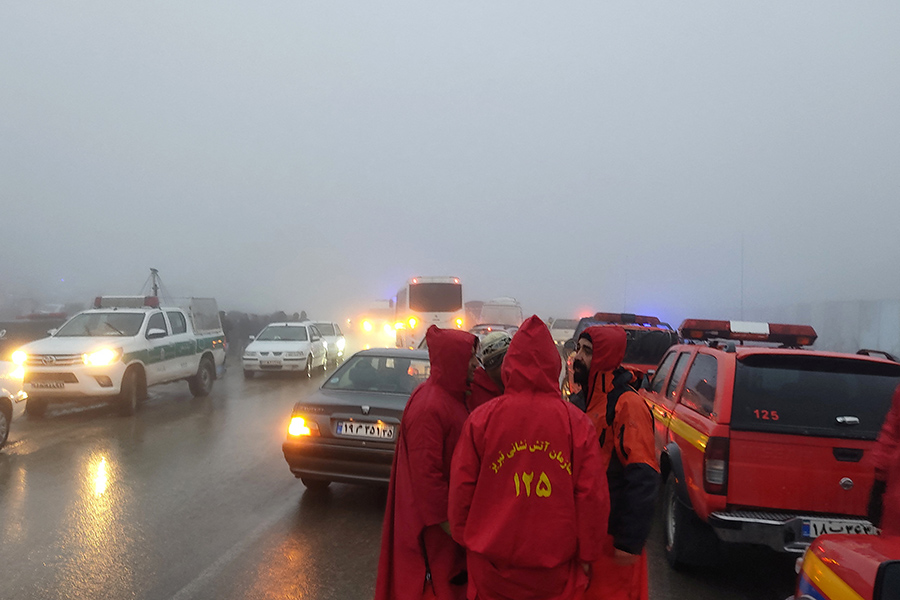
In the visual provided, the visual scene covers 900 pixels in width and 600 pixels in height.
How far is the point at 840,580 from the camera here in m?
2.28

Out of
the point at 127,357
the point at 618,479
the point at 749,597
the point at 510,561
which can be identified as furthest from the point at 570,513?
the point at 127,357

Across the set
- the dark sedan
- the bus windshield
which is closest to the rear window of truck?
the dark sedan

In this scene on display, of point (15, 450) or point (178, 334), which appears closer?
point (15, 450)

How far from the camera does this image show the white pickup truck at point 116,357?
10.3 metres

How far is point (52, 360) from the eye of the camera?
10344 millimetres

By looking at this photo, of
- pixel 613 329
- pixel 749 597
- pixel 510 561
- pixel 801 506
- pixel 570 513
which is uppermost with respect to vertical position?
pixel 613 329

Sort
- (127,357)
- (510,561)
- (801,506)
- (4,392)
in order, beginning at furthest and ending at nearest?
(127,357), (4,392), (801,506), (510,561)

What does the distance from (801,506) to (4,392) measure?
28.8 ft

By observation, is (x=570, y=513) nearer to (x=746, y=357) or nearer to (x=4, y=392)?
(x=746, y=357)

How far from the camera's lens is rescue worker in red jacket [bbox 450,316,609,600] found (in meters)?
2.19

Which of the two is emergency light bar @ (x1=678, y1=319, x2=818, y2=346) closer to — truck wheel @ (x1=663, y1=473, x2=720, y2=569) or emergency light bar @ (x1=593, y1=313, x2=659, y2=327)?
truck wheel @ (x1=663, y1=473, x2=720, y2=569)

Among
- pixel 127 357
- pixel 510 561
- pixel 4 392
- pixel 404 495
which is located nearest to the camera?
pixel 510 561

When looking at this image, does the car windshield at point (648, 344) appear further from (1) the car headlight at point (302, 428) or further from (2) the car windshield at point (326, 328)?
(2) the car windshield at point (326, 328)

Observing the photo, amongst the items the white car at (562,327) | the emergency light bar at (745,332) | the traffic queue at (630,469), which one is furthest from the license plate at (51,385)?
the white car at (562,327)
